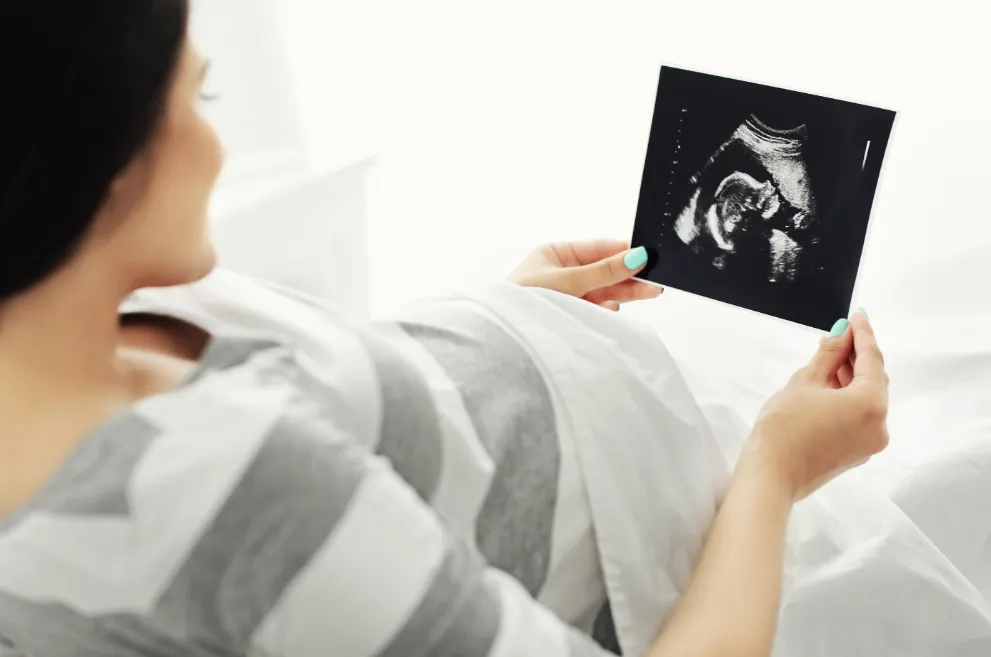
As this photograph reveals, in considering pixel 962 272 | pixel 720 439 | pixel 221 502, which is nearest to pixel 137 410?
pixel 221 502

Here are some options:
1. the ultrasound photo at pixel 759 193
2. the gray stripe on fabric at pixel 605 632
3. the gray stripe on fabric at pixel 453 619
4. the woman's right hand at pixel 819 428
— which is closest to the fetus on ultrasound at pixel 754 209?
the ultrasound photo at pixel 759 193

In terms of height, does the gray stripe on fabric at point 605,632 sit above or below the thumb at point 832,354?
below

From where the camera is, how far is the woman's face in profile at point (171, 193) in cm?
42

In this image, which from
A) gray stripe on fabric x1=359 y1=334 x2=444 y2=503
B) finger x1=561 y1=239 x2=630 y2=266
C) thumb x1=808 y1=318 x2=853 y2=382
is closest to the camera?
gray stripe on fabric x1=359 y1=334 x2=444 y2=503

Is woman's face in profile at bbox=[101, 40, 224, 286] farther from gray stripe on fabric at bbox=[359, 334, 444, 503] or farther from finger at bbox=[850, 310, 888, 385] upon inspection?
finger at bbox=[850, 310, 888, 385]

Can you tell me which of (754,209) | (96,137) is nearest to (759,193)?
(754,209)

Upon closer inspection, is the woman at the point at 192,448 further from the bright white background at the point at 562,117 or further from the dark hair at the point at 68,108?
the bright white background at the point at 562,117

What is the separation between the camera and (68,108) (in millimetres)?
367

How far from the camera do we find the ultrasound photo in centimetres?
75

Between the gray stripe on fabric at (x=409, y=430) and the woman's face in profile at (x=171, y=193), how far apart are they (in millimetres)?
123

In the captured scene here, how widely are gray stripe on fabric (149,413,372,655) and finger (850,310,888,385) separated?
0.49 metres

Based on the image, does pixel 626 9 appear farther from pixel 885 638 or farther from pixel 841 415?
pixel 885 638

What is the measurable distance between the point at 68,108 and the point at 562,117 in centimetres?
93

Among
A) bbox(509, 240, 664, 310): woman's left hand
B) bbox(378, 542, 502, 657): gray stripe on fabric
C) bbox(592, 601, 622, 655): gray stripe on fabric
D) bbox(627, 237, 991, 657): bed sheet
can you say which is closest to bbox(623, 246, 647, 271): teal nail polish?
bbox(509, 240, 664, 310): woman's left hand
